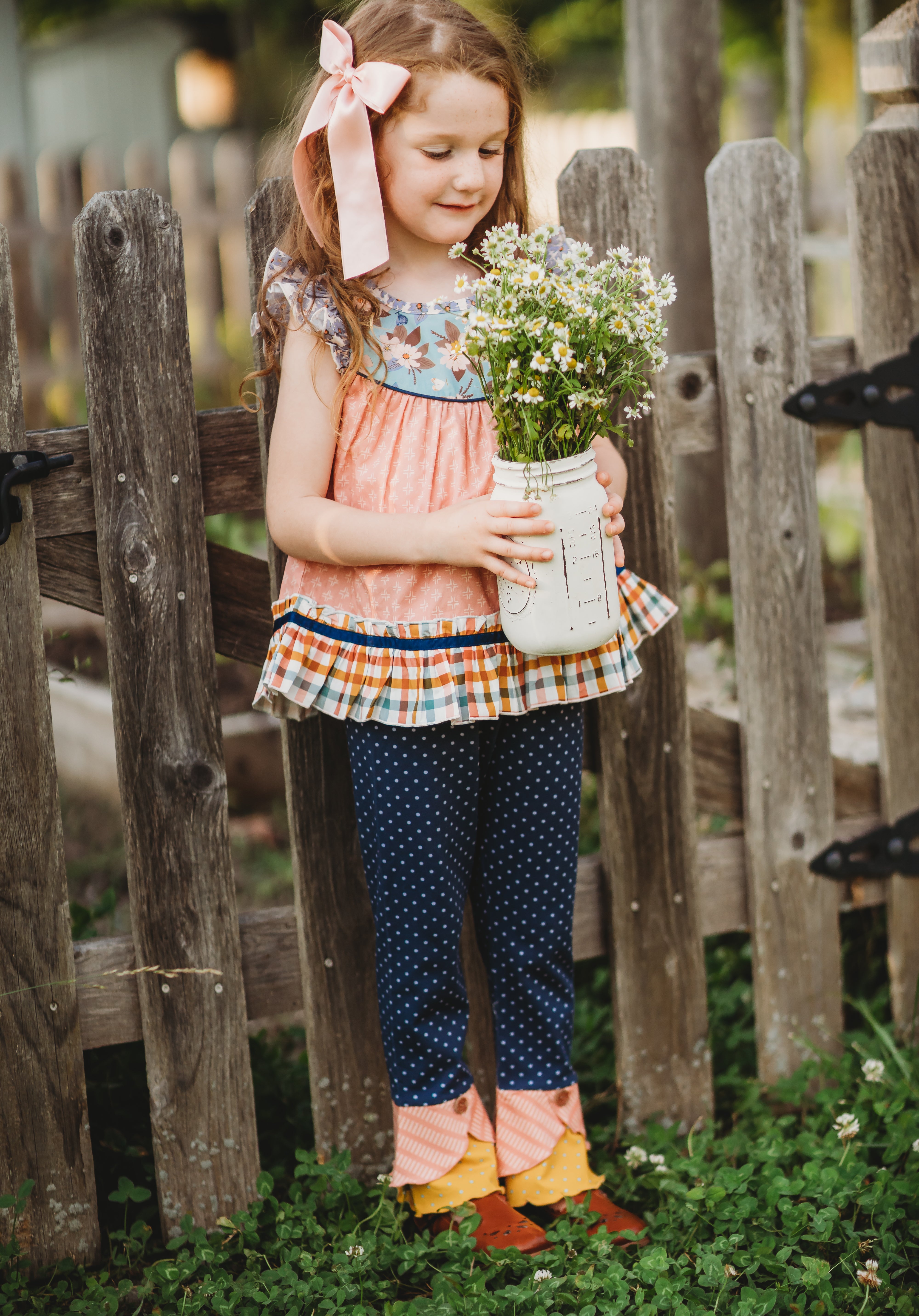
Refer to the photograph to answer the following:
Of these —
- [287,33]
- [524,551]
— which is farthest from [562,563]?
[287,33]

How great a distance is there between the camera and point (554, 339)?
1688 millimetres

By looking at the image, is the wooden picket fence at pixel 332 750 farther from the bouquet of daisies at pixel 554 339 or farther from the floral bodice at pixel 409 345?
the bouquet of daisies at pixel 554 339

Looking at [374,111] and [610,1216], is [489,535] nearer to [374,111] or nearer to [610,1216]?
[374,111]

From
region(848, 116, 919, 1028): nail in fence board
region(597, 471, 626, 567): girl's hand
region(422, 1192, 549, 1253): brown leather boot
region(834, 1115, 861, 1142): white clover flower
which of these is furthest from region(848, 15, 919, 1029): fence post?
region(422, 1192, 549, 1253): brown leather boot

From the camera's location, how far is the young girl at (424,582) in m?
1.85

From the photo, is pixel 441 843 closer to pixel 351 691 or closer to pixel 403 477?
pixel 351 691

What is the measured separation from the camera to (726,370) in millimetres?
2377

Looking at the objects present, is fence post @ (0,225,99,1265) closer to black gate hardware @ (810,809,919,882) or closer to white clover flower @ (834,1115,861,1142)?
white clover flower @ (834,1115,861,1142)

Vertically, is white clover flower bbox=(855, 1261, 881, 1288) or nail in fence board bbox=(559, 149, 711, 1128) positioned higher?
nail in fence board bbox=(559, 149, 711, 1128)

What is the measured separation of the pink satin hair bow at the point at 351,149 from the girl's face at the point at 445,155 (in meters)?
0.04

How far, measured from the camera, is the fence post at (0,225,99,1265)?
2020mm

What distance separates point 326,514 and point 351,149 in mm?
541

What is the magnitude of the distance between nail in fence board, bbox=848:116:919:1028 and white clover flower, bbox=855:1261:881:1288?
2.55 ft

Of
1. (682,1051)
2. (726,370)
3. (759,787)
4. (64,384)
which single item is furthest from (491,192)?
(64,384)
